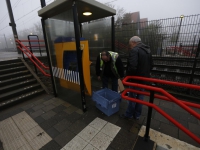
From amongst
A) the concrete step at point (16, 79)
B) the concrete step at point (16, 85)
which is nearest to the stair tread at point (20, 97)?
the concrete step at point (16, 85)

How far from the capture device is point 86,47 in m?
2.87

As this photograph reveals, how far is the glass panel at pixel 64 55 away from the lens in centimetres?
312

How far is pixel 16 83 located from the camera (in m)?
4.30

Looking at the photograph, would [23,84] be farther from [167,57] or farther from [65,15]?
[167,57]

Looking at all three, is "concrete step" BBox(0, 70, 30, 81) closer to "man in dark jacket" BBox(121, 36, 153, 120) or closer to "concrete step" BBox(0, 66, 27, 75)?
"concrete step" BBox(0, 66, 27, 75)

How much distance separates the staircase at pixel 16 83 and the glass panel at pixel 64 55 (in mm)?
1165

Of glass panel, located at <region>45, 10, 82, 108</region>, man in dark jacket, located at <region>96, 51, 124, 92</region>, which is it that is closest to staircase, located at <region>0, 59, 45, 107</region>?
glass panel, located at <region>45, 10, 82, 108</region>

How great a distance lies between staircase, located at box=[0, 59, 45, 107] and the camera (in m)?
3.78

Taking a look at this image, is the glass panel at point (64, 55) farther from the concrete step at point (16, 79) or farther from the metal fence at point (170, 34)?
the metal fence at point (170, 34)

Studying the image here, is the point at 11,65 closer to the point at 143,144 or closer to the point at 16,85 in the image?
the point at 16,85

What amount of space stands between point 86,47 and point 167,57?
11.0ft

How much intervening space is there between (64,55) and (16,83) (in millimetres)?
2403

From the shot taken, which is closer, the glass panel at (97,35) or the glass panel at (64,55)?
the glass panel at (64,55)

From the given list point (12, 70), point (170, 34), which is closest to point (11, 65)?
point (12, 70)
